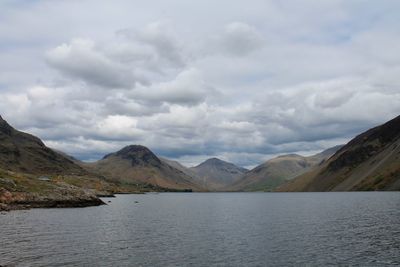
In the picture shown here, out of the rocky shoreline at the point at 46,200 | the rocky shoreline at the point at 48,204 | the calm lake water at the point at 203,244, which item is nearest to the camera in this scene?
the calm lake water at the point at 203,244

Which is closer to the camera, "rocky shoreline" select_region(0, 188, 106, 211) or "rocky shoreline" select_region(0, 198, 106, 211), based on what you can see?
"rocky shoreline" select_region(0, 198, 106, 211)

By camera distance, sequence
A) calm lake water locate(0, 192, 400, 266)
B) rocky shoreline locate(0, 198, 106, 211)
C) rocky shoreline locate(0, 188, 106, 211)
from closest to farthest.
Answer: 1. calm lake water locate(0, 192, 400, 266)
2. rocky shoreline locate(0, 198, 106, 211)
3. rocky shoreline locate(0, 188, 106, 211)

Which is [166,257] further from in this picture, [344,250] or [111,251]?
[344,250]

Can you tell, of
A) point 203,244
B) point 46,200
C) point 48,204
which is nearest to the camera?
point 203,244

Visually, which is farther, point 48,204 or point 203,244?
point 48,204

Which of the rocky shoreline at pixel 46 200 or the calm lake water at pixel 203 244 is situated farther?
the rocky shoreline at pixel 46 200

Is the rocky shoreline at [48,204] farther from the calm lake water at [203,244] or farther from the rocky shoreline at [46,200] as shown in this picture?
the calm lake water at [203,244]

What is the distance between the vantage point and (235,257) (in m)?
56.1

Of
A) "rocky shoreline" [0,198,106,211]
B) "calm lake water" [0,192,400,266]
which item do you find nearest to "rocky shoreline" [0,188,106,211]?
"rocky shoreline" [0,198,106,211]

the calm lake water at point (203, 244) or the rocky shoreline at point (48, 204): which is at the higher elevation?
the rocky shoreline at point (48, 204)

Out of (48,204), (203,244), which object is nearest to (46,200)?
(48,204)

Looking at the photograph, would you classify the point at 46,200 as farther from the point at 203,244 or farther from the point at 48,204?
the point at 203,244

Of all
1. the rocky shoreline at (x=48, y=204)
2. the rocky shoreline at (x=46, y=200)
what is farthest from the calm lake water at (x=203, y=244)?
the rocky shoreline at (x=46, y=200)

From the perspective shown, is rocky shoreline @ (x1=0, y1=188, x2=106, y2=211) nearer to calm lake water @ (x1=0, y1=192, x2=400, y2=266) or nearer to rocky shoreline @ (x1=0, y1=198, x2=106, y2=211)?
rocky shoreline @ (x1=0, y1=198, x2=106, y2=211)
